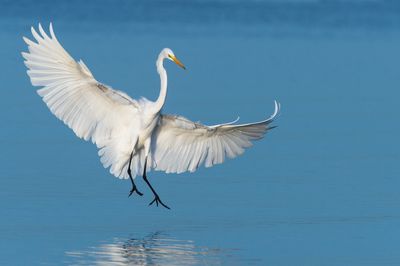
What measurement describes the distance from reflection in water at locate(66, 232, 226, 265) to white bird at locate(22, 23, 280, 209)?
1.34 meters

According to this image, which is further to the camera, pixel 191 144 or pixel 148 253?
pixel 191 144

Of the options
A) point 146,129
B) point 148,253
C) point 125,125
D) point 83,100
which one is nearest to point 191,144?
point 146,129

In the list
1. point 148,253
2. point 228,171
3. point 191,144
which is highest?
point 228,171

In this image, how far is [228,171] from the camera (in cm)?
1442

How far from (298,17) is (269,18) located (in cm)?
A: 141

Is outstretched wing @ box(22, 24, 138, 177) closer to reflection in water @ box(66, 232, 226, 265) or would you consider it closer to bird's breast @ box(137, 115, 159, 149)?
bird's breast @ box(137, 115, 159, 149)

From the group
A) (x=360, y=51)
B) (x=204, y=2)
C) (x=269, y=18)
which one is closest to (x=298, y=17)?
(x=269, y=18)

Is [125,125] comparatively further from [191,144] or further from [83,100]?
[191,144]

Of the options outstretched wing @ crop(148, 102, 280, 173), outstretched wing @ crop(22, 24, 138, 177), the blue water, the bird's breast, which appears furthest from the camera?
outstretched wing @ crop(148, 102, 280, 173)

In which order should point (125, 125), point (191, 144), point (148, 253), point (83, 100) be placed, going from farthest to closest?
point (191, 144) < point (125, 125) < point (83, 100) < point (148, 253)

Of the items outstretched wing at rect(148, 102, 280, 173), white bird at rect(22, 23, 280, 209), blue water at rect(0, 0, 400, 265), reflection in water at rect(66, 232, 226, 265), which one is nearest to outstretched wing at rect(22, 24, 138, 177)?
white bird at rect(22, 23, 280, 209)

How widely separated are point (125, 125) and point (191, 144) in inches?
30.5

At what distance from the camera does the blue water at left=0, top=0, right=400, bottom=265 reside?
439 inches

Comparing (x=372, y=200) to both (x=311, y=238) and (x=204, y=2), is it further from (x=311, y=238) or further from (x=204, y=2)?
(x=204, y=2)
